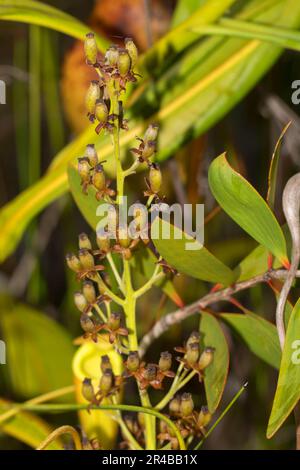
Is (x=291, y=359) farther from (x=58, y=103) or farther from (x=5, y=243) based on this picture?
(x=58, y=103)

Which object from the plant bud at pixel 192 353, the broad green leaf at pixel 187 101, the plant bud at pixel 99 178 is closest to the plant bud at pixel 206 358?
the plant bud at pixel 192 353

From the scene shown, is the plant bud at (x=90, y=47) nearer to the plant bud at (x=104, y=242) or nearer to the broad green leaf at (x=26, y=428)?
the plant bud at (x=104, y=242)

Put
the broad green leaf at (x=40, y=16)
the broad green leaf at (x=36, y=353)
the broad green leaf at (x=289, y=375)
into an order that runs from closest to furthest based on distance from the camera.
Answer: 1. the broad green leaf at (x=289, y=375)
2. the broad green leaf at (x=40, y=16)
3. the broad green leaf at (x=36, y=353)

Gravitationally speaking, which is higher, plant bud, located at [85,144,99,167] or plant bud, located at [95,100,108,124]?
plant bud, located at [95,100,108,124]

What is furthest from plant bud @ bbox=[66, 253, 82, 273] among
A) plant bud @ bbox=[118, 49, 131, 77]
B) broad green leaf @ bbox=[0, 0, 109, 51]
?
broad green leaf @ bbox=[0, 0, 109, 51]

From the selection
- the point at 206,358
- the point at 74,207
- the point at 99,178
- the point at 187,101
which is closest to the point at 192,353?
the point at 206,358

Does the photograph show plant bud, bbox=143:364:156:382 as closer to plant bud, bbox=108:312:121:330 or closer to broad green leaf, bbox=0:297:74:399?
plant bud, bbox=108:312:121:330
